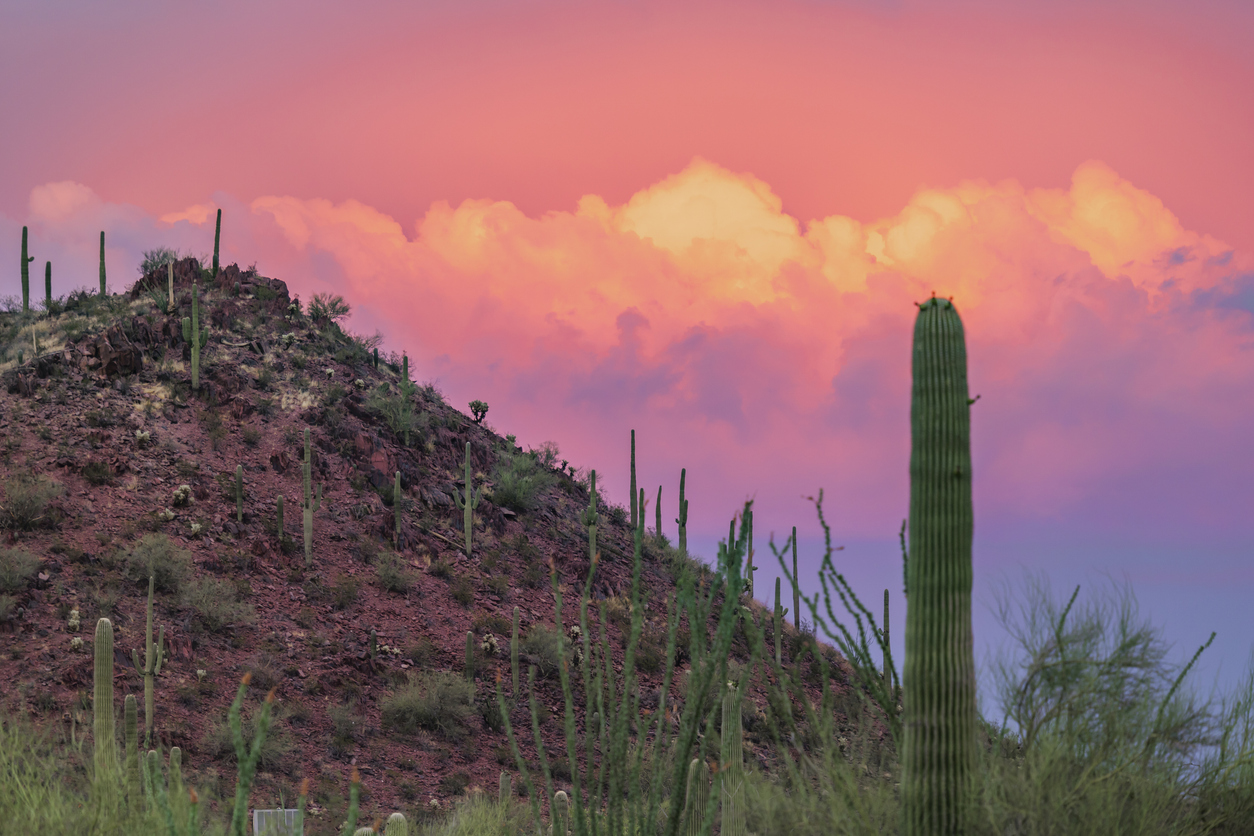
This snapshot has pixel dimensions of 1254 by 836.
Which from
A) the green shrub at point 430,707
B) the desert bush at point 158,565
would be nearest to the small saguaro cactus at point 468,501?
the green shrub at point 430,707

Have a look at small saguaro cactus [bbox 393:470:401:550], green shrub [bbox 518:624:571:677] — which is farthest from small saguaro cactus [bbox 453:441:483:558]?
green shrub [bbox 518:624:571:677]

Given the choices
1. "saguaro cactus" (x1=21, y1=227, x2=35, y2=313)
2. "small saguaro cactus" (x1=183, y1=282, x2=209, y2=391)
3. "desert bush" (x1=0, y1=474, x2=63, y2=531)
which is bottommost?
"desert bush" (x1=0, y1=474, x2=63, y2=531)

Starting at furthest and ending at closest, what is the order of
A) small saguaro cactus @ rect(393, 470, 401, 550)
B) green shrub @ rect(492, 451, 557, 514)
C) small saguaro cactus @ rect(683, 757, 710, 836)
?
green shrub @ rect(492, 451, 557, 514) < small saguaro cactus @ rect(393, 470, 401, 550) < small saguaro cactus @ rect(683, 757, 710, 836)

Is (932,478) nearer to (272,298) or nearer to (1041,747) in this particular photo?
(1041,747)

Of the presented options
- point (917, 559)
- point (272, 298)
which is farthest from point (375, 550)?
point (917, 559)

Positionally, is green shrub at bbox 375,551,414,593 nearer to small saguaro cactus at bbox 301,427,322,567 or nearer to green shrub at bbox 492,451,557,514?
small saguaro cactus at bbox 301,427,322,567

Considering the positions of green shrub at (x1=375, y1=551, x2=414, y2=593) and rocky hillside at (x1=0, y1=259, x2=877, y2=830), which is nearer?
rocky hillside at (x1=0, y1=259, x2=877, y2=830)

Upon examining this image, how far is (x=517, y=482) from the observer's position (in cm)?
3366

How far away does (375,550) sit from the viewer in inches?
1102

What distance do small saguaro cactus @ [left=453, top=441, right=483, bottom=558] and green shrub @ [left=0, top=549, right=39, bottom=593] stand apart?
34.5ft

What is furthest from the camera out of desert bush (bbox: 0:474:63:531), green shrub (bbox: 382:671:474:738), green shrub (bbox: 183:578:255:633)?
desert bush (bbox: 0:474:63:531)

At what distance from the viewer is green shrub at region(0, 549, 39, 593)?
883 inches

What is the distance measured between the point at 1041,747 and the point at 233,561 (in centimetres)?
2173

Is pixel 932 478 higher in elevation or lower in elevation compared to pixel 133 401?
lower
